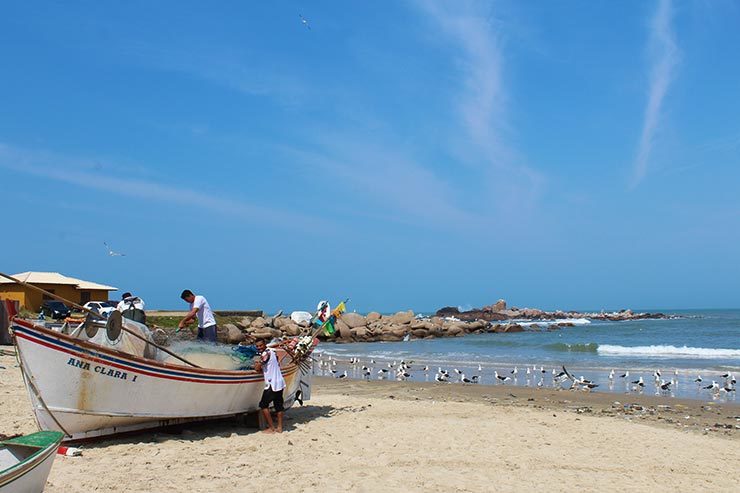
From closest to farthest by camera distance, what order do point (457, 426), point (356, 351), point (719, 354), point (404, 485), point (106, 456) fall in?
point (404, 485) < point (106, 456) < point (457, 426) < point (719, 354) < point (356, 351)

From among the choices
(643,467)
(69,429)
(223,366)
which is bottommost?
(643,467)

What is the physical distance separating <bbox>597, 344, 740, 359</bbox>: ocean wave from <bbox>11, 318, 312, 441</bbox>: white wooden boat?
30664mm

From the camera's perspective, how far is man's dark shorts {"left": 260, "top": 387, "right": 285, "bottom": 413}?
39.8 feet

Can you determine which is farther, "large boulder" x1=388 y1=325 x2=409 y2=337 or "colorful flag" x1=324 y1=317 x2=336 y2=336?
"large boulder" x1=388 y1=325 x2=409 y2=337

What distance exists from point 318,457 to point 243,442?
63.7 inches

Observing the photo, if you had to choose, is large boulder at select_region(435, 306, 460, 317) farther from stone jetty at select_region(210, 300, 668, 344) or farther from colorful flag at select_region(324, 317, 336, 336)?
colorful flag at select_region(324, 317, 336, 336)

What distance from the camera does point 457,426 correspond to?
42.7ft

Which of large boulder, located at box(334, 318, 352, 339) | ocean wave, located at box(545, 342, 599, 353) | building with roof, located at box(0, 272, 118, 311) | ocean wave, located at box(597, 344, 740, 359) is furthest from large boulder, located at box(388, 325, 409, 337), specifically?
building with roof, located at box(0, 272, 118, 311)

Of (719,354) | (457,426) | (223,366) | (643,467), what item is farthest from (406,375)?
(719,354)

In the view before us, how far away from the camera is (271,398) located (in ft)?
40.0

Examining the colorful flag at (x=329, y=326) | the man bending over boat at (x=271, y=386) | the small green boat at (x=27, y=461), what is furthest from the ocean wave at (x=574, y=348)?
the small green boat at (x=27, y=461)

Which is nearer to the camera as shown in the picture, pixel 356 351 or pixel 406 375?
pixel 406 375

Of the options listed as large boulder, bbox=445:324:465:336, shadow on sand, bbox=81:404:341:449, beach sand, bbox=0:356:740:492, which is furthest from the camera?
large boulder, bbox=445:324:465:336

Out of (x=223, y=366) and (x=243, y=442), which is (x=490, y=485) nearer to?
(x=243, y=442)
